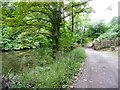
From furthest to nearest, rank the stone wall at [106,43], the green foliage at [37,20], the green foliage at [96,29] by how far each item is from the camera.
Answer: the green foliage at [96,29] < the stone wall at [106,43] < the green foliage at [37,20]

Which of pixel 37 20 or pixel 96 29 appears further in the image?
pixel 96 29

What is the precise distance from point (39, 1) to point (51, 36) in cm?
201

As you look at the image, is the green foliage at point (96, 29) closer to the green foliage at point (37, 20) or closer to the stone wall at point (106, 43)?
the stone wall at point (106, 43)

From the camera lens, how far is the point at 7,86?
5.67 metres

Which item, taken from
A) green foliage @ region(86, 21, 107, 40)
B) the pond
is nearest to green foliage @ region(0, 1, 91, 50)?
the pond

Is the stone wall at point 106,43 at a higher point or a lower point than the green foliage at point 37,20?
lower

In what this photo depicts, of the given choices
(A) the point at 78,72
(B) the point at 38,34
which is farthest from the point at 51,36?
(A) the point at 78,72

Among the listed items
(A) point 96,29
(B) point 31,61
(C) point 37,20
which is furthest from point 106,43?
(B) point 31,61

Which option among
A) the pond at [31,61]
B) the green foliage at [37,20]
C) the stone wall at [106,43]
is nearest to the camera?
the pond at [31,61]

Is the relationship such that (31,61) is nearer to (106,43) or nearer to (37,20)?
(37,20)

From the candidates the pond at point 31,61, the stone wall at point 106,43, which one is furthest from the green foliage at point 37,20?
the stone wall at point 106,43

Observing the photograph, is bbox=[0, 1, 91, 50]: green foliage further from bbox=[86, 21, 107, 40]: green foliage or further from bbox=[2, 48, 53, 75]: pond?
bbox=[86, 21, 107, 40]: green foliage

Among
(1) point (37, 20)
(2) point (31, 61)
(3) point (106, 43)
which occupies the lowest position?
(2) point (31, 61)

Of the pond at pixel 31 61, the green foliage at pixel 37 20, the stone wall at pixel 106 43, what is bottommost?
the pond at pixel 31 61
